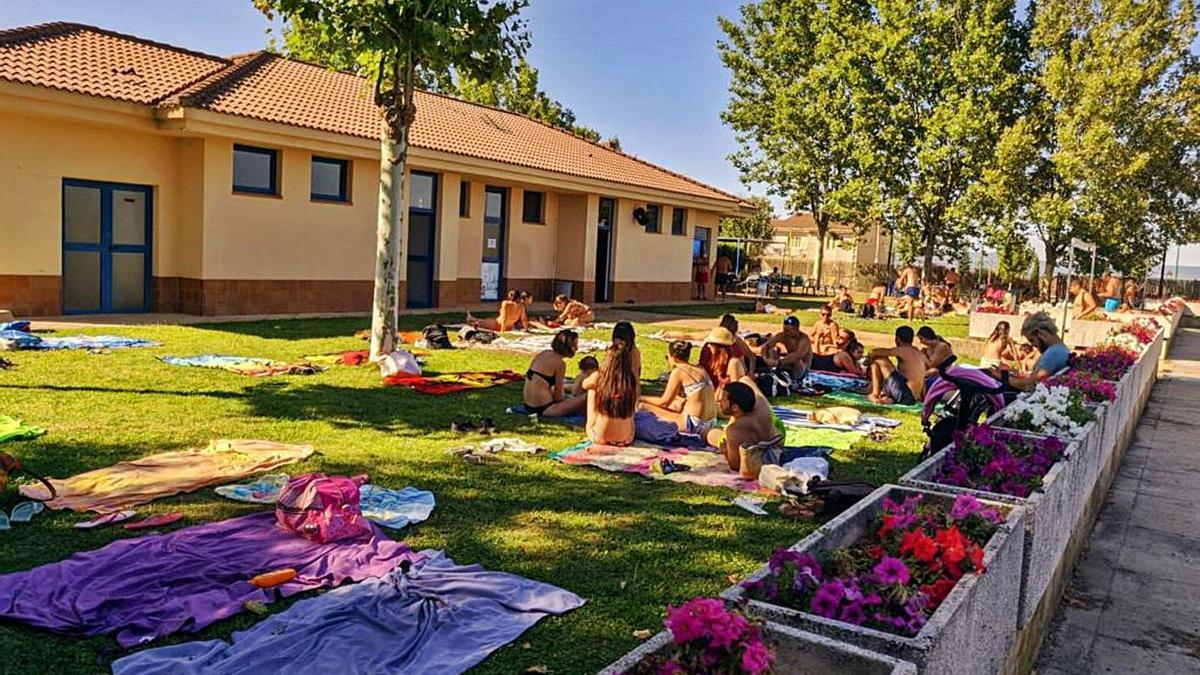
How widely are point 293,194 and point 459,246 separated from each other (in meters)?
5.52

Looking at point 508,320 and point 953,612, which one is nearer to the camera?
point 953,612

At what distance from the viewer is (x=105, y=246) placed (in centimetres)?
1705

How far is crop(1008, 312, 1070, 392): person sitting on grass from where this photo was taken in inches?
395

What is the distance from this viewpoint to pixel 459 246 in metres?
23.5

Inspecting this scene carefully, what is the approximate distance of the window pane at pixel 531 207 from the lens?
2578cm

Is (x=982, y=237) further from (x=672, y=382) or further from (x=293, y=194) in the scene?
(x=672, y=382)

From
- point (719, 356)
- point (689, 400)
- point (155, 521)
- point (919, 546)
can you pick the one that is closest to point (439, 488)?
point (155, 521)

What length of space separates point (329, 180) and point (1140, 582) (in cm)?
1694

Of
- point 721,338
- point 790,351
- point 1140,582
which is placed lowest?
point 1140,582

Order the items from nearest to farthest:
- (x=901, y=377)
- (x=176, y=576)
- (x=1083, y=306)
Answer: (x=176, y=576) < (x=901, y=377) < (x=1083, y=306)

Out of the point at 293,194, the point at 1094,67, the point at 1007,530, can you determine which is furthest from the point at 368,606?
the point at 1094,67

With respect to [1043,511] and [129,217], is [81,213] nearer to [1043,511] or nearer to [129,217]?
[129,217]

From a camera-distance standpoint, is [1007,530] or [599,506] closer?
[1007,530]

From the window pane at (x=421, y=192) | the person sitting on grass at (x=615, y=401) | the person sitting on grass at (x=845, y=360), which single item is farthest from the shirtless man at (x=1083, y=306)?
the person sitting on grass at (x=615, y=401)
